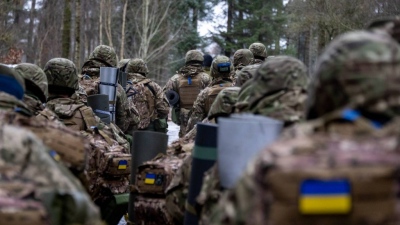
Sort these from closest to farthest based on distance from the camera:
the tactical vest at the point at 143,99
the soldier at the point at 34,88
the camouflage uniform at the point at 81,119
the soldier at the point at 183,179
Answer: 1. the soldier at the point at 183,179
2. the soldier at the point at 34,88
3. the camouflage uniform at the point at 81,119
4. the tactical vest at the point at 143,99

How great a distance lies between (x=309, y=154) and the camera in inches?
113

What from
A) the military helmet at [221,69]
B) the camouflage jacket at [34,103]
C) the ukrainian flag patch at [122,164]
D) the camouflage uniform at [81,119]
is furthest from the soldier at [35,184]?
the military helmet at [221,69]

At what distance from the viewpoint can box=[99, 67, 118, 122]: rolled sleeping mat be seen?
11.0m

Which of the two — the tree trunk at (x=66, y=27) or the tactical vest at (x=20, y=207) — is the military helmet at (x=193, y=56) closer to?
the tree trunk at (x=66, y=27)

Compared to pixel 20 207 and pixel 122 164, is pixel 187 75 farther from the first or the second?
pixel 20 207

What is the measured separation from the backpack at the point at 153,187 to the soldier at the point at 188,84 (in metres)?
7.22

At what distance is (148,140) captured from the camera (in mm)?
7809

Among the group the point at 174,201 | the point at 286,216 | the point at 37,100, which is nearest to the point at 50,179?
the point at 286,216

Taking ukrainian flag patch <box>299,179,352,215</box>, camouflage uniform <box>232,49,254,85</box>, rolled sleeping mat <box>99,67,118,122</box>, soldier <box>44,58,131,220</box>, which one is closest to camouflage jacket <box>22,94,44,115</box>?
soldier <box>44,58,131,220</box>

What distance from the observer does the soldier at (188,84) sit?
14.6 m

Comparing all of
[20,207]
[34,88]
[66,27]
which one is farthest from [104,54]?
[20,207]

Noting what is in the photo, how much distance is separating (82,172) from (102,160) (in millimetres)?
3627

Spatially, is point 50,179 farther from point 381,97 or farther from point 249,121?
point 381,97

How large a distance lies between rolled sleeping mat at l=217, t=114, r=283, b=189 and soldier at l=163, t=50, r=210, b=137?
34.1ft
